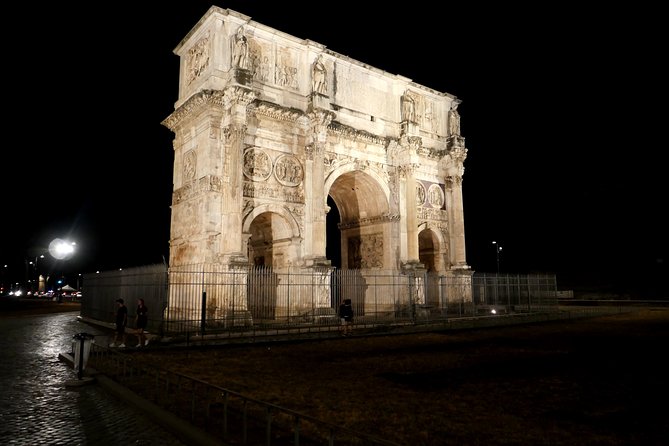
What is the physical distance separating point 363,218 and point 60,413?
69.3ft

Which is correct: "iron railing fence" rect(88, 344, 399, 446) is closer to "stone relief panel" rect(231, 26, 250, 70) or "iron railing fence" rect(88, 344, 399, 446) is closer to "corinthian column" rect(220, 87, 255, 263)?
"corinthian column" rect(220, 87, 255, 263)

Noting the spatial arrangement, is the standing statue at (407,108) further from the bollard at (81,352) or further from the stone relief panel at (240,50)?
the bollard at (81,352)

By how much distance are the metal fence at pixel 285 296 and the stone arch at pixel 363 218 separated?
5.67 ft

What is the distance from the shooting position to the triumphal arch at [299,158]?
19.9m

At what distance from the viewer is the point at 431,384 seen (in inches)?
335

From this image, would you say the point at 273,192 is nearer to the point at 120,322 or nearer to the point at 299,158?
the point at 299,158

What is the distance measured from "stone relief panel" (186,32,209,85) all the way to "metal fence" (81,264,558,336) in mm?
8774

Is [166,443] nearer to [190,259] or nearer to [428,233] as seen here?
[190,259]

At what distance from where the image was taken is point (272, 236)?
23516 mm

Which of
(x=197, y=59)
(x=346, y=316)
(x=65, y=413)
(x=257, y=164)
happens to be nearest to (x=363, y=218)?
(x=257, y=164)

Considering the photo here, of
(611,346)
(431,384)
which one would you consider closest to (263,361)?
(431,384)

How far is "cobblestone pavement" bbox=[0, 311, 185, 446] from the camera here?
18.9ft

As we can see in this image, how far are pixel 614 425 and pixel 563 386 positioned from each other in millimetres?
2293

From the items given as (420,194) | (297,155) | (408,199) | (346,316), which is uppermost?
(297,155)
